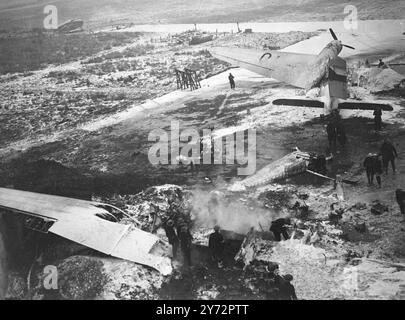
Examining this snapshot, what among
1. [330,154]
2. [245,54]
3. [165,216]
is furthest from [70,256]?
[245,54]

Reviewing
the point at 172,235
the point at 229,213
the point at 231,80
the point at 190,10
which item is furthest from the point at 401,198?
the point at 190,10

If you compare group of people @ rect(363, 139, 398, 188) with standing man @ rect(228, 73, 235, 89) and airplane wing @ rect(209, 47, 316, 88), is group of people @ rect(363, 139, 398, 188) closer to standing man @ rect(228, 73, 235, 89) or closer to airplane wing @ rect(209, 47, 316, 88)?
airplane wing @ rect(209, 47, 316, 88)

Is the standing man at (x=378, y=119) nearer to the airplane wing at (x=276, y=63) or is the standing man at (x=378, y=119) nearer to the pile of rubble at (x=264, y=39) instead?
the airplane wing at (x=276, y=63)

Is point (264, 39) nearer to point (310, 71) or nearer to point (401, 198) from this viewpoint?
point (310, 71)

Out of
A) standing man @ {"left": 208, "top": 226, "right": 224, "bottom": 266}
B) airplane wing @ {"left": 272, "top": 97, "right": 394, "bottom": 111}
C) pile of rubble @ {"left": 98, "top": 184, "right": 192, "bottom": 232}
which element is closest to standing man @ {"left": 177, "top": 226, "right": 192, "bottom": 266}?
pile of rubble @ {"left": 98, "top": 184, "right": 192, "bottom": 232}

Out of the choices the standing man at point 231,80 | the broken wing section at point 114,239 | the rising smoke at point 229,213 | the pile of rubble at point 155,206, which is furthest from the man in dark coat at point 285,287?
the standing man at point 231,80
